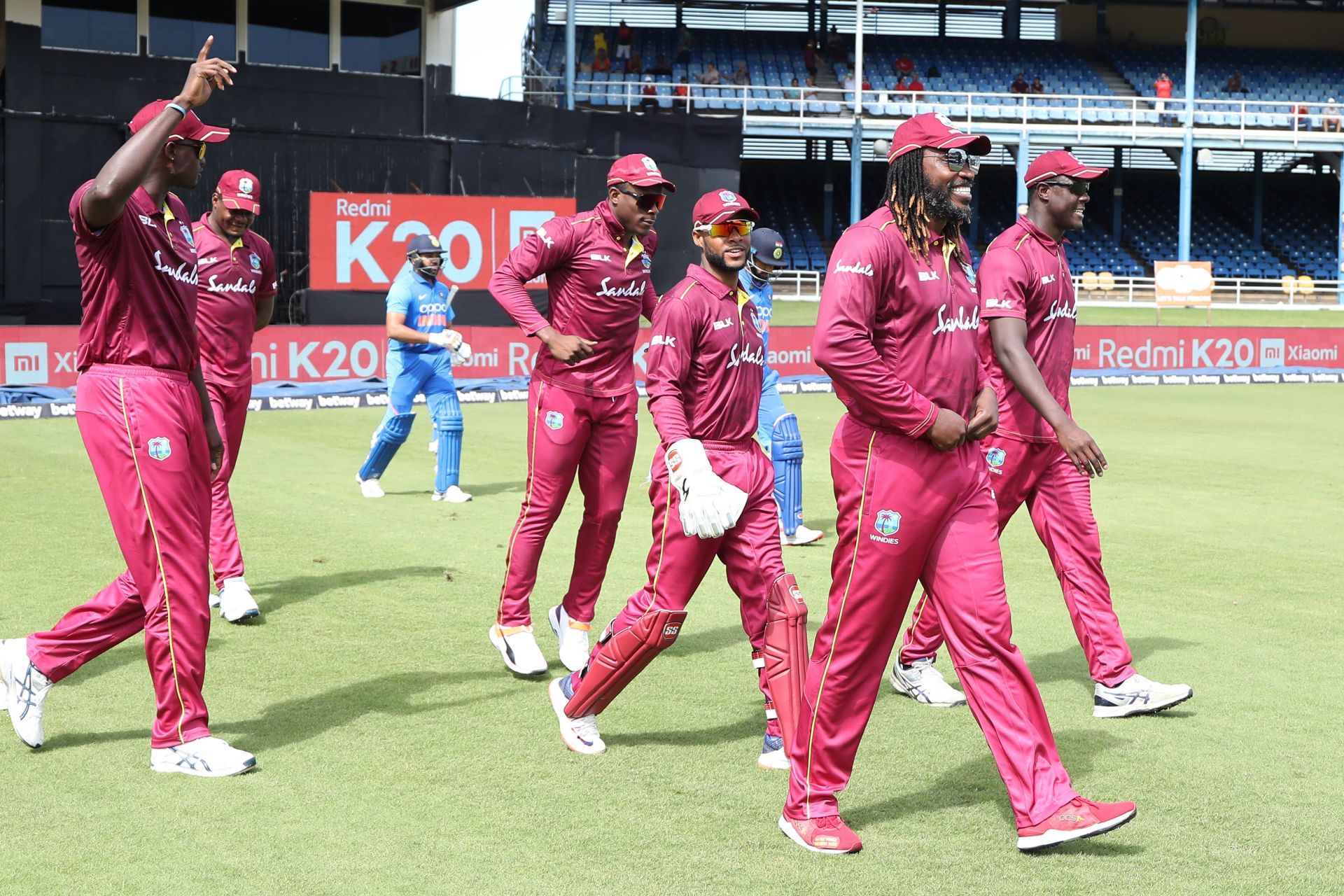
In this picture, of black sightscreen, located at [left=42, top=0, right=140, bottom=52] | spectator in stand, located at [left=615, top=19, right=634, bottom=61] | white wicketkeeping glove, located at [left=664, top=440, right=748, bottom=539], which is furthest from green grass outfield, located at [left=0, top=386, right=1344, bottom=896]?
spectator in stand, located at [left=615, top=19, right=634, bottom=61]

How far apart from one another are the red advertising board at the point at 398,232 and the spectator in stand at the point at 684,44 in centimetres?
2565

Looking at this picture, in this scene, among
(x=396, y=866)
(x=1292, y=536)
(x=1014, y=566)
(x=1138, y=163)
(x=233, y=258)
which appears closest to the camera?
(x=396, y=866)

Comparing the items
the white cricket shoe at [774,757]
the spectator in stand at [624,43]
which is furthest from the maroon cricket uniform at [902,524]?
the spectator in stand at [624,43]

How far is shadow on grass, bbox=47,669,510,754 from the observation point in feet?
19.2

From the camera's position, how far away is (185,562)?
5441mm

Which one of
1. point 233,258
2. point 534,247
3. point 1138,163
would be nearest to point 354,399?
point 233,258

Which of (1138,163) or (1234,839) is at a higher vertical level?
(1138,163)

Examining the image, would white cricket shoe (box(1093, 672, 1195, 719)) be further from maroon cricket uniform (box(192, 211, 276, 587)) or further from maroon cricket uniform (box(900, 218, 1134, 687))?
maroon cricket uniform (box(192, 211, 276, 587))

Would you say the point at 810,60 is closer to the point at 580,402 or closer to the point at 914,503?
the point at 580,402

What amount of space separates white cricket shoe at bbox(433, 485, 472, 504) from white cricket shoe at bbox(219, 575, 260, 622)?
4429 millimetres

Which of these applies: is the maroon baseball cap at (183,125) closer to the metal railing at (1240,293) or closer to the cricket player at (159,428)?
the cricket player at (159,428)

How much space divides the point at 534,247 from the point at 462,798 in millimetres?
2756

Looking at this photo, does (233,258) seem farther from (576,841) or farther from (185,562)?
(576,841)

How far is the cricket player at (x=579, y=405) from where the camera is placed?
695cm
